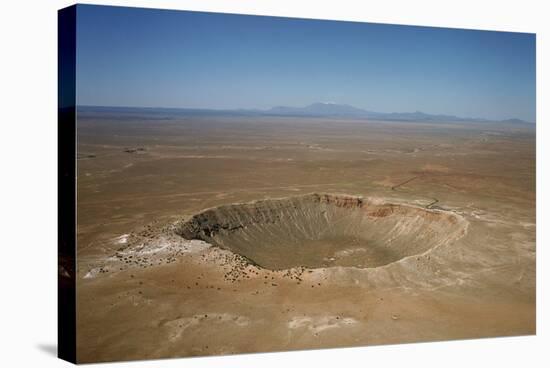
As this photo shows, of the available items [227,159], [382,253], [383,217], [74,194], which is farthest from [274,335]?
[227,159]

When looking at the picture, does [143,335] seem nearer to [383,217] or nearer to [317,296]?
[317,296]

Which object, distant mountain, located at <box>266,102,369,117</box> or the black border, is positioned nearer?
the black border

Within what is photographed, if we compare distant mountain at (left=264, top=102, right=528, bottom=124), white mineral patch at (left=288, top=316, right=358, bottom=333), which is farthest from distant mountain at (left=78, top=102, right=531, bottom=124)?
white mineral patch at (left=288, top=316, right=358, bottom=333)

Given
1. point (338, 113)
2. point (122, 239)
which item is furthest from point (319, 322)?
point (338, 113)

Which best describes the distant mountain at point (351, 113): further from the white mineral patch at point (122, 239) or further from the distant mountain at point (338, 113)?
the white mineral patch at point (122, 239)

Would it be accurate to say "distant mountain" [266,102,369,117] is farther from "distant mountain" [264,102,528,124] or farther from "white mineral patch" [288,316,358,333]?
"white mineral patch" [288,316,358,333]

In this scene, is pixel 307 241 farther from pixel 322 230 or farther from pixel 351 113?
pixel 351 113
